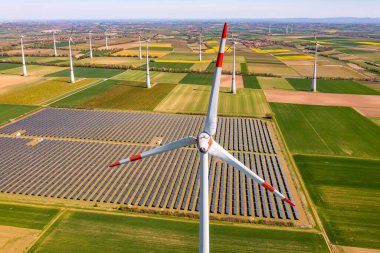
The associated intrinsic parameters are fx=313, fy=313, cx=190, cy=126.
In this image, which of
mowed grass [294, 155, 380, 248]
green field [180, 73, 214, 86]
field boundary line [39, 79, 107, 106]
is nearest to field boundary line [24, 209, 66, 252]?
mowed grass [294, 155, 380, 248]

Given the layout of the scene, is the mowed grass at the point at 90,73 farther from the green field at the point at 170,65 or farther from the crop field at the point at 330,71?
the crop field at the point at 330,71

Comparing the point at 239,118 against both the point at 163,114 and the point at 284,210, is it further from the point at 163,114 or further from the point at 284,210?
the point at 284,210

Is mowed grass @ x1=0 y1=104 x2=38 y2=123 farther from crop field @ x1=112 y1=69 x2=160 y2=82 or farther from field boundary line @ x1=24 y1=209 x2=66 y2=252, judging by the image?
field boundary line @ x1=24 y1=209 x2=66 y2=252

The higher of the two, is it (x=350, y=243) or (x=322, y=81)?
(x=322, y=81)

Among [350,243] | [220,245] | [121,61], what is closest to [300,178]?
[350,243]

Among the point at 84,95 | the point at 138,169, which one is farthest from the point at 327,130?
the point at 84,95

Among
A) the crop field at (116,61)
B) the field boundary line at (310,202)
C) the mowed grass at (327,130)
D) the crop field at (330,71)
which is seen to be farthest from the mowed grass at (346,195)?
the crop field at (116,61)

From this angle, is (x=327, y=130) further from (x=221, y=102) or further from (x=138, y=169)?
(x=138, y=169)
